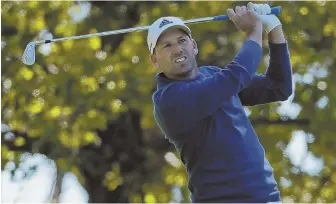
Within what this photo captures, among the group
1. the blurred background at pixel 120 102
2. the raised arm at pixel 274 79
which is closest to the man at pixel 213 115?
the raised arm at pixel 274 79

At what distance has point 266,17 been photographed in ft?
6.63

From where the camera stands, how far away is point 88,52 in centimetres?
511

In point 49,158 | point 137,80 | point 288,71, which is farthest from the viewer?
point 49,158

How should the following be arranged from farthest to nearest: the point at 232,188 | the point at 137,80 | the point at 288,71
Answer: the point at 137,80 < the point at 288,71 < the point at 232,188

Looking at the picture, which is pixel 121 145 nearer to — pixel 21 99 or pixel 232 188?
pixel 21 99

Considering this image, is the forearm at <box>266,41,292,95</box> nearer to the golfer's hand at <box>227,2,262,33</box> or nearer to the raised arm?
the raised arm

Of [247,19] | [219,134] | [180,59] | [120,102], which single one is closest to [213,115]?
[219,134]

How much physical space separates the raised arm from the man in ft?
0.39

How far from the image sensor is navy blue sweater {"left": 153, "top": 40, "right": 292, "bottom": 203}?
1.84m

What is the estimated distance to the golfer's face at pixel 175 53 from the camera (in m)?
1.93

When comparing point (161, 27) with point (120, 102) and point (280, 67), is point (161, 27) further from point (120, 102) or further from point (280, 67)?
point (120, 102)

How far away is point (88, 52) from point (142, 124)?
732mm

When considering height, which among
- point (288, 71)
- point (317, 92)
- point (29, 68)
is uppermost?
point (288, 71)

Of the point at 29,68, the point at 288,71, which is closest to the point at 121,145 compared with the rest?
the point at 29,68
